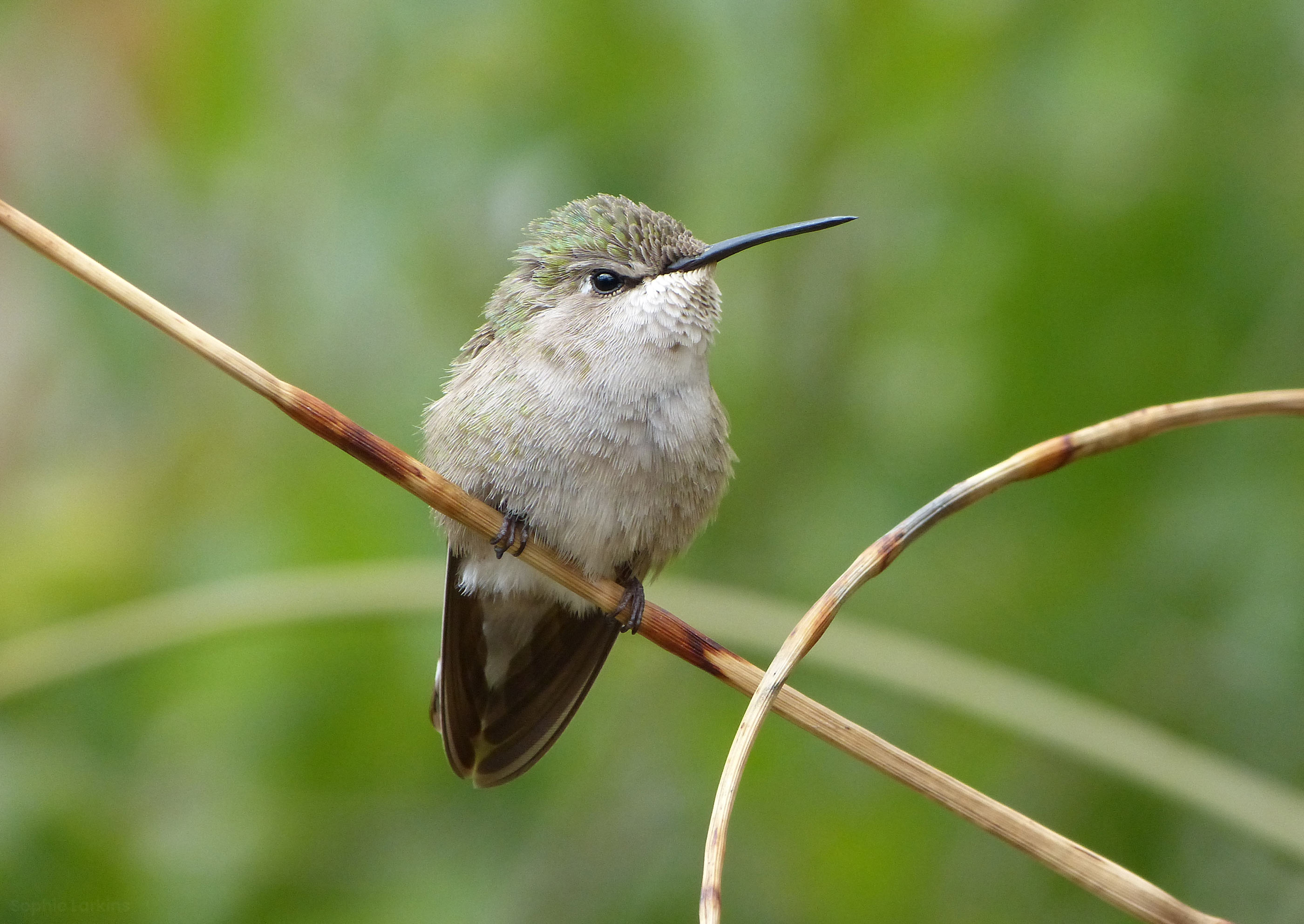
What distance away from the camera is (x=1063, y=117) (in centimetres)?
277

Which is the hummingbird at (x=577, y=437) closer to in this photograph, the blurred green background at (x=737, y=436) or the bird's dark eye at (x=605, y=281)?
the bird's dark eye at (x=605, y=281)

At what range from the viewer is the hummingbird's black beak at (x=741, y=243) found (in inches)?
84.7

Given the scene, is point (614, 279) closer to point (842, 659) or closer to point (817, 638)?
point (842, 659)

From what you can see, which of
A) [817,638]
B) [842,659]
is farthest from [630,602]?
[817,638]

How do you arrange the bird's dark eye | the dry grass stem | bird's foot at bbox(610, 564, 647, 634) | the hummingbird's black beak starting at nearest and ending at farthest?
the dry grass stem < the hummingbird's black beak < bird's foot at bbox(610, 564, 647, 634) < the bird's dark eye

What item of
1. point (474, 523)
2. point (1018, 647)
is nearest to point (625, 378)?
point (474, 523)

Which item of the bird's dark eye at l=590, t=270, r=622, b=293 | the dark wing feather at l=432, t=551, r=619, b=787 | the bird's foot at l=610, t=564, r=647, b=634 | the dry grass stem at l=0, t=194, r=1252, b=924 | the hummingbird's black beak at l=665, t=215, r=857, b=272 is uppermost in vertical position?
the hummingbird's black beak at l=665, t=215, r=857, b=272

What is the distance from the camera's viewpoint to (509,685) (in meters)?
2.82

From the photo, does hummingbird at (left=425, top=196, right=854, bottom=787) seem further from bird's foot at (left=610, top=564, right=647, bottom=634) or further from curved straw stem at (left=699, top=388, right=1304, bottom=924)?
curved straw stem at (left=699, top=388, right=1304, bottom=924)

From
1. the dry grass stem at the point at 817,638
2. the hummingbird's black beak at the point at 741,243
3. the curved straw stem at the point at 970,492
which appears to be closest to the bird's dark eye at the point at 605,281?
the hummingbird's black beak at the point at 741,243

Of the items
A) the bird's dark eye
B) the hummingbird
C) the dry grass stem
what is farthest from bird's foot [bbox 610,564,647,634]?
the dry grass stem

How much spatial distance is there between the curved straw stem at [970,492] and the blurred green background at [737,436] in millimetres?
1347

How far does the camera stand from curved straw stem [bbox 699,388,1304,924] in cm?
128

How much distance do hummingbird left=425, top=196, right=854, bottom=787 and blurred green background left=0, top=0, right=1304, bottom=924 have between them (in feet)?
1.18
